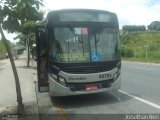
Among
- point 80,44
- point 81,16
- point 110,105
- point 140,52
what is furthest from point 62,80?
point 140,52

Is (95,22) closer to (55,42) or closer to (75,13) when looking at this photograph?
(75,13)

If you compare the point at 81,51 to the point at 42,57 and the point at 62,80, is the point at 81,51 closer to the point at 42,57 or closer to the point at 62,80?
the point at 62,80

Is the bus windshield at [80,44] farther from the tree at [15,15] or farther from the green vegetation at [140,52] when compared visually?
the green vegetation at [140,52]

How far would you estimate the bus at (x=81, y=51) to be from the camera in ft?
35.6

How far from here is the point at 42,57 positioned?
40.7 ft

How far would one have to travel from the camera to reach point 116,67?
11.3 m

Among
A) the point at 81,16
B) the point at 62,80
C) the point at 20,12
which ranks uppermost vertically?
the point at 20,12

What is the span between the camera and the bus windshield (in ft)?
35.6

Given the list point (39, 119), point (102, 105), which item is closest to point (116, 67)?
point (102, 105)

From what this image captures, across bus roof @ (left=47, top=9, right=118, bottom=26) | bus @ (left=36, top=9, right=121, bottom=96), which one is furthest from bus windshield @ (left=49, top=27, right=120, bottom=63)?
bus roof @ (left=47, top=9, right=118, bottom=26)

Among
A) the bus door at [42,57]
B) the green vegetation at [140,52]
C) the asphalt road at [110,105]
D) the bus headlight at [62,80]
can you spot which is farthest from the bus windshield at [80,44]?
the green vegetation at [140,52]

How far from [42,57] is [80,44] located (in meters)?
2.00

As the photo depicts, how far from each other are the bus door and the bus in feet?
2.45

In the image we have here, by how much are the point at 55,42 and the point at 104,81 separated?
1951 millimetres
